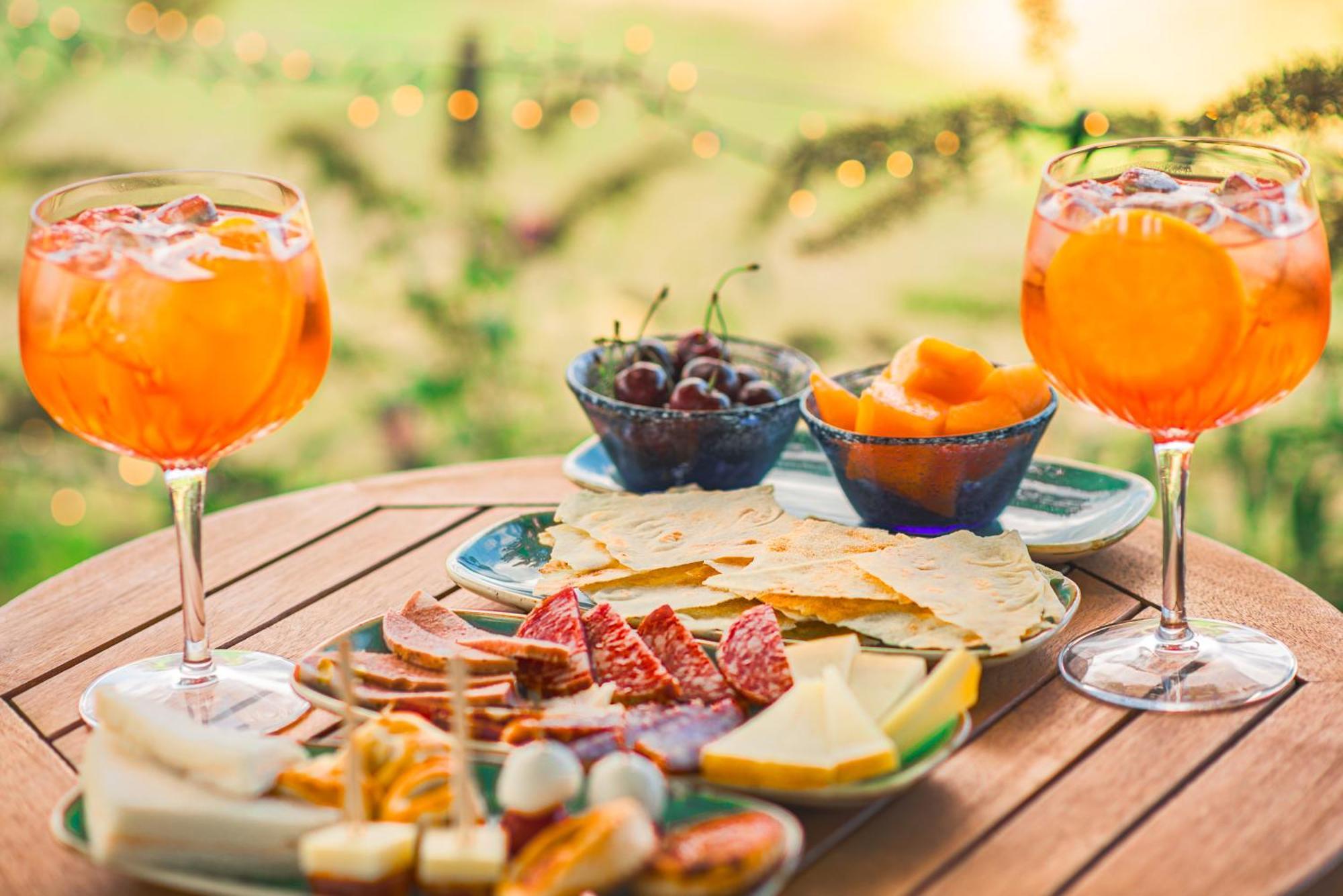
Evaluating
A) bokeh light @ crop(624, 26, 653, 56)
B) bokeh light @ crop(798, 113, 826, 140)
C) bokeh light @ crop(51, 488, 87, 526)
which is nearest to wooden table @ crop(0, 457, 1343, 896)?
bokeh light @ crop(798, 113, 826, 140)

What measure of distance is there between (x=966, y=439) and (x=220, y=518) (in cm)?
102

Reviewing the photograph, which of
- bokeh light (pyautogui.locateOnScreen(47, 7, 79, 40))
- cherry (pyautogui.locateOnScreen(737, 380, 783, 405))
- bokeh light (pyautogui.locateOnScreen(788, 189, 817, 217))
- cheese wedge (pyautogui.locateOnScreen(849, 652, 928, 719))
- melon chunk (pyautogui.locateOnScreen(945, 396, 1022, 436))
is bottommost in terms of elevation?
cheese wedge (pyautogui.locateOnScreen(849, 652, 928, 719))

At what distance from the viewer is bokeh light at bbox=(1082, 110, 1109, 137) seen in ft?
10.0

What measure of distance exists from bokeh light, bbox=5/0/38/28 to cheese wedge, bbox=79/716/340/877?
9.84 feet

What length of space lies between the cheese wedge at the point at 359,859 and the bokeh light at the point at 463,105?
9.45ft

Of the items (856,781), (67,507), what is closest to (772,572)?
(856,781)

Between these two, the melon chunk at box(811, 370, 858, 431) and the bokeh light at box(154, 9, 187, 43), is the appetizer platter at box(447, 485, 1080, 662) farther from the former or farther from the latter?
the bokeh light at box(154, 9, 187, 43)

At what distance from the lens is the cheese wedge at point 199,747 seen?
3.62 ft

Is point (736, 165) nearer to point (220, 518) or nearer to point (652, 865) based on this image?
point (220, 518)

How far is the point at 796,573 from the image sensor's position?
1522 millimetres

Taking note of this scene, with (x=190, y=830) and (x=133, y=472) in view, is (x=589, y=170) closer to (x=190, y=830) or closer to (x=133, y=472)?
(x=133, y=472)

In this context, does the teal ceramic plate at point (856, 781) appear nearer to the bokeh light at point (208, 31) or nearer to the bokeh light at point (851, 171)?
the bokeh light at point (851, 171)

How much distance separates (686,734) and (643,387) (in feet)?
2.56

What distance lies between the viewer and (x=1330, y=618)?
1.60 meters
